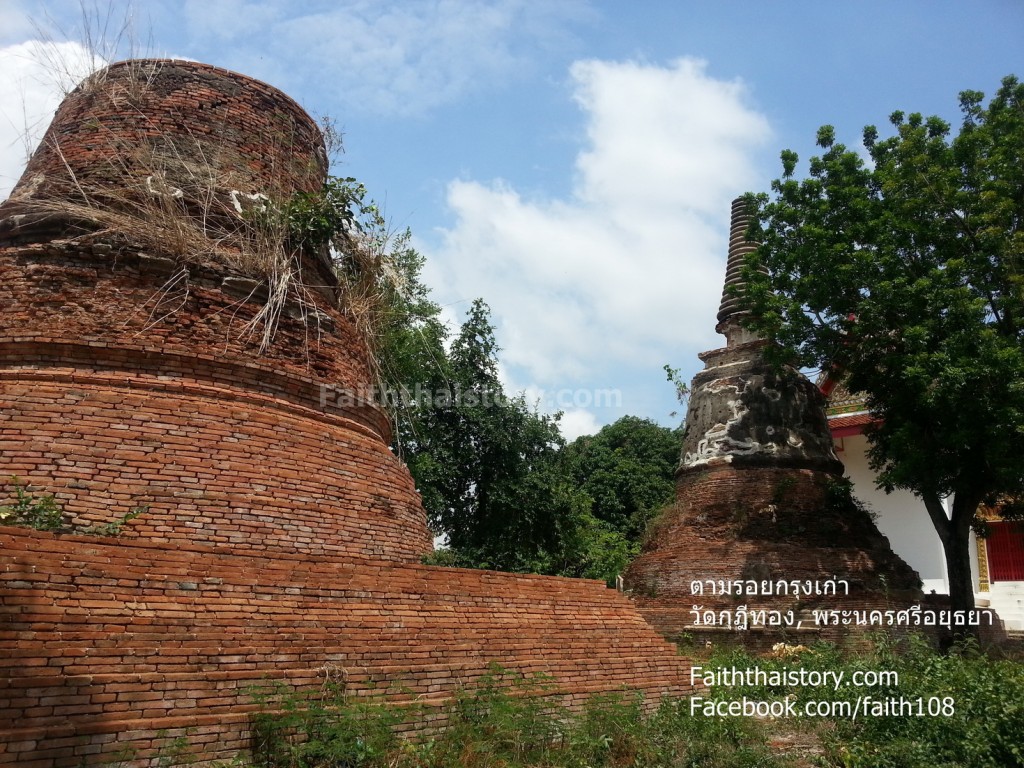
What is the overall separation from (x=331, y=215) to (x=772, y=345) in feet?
26.8

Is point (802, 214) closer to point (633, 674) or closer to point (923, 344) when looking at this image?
point (923, 344)

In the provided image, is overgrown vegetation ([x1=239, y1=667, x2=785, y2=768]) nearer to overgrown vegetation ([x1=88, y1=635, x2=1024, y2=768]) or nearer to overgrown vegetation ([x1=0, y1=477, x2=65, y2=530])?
overgrown vegetation ([x1=88, y1=635, x2=1024, y2=768])

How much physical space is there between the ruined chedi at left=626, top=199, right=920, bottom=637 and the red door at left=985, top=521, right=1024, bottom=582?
22.1ft

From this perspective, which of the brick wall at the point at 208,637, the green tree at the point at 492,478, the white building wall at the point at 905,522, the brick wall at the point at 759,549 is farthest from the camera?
the white building wall at the point at 905,522

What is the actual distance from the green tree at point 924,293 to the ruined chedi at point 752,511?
3.03 feet

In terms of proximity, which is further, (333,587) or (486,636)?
(486,636)

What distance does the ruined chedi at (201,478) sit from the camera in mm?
4355

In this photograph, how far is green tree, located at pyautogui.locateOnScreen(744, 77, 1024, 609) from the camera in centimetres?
1032

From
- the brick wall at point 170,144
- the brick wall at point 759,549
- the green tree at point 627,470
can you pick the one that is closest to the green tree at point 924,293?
the brick wall at point 759,549

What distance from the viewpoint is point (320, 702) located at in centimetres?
496

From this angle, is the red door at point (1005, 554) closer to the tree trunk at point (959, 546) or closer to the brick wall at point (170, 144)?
the tree trunk at point (959, 546)


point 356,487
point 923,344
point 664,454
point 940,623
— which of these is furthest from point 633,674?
point 664,454

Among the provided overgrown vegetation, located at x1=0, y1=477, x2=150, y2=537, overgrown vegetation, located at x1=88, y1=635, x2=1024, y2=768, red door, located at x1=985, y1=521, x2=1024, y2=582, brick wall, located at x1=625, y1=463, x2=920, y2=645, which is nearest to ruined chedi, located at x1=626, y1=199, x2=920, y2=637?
brick wall, located at x1=625, y1=463, x2=920, y2=645

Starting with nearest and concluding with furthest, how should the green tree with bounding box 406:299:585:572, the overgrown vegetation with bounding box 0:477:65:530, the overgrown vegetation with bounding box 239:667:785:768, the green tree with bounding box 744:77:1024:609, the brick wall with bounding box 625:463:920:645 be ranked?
1. the overgrown vegetation with bounding box 239:667:785:768
2. the overgrown vegetation with bounding box 0:477:65:530
3. the green tree with bounding box 744:77:1024:609
4. the brick wall with bounding box 625:463:920:645
5. the green tree with bounding box 406:299:585:572
